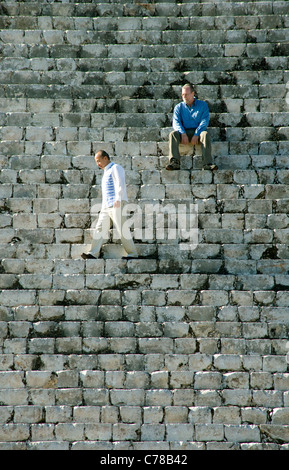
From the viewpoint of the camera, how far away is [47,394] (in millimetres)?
7613

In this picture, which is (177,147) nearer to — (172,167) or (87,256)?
(172,167)

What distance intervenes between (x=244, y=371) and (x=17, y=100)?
16.4ft

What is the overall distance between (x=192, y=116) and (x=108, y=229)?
204 centimetres

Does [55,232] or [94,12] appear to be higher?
[94,12]

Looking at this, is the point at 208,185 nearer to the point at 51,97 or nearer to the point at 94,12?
the point at 51,97

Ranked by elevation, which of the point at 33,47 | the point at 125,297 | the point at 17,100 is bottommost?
the point at 125,297

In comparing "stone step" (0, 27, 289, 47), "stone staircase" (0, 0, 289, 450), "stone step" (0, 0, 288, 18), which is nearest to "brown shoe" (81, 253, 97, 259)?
"stone staircase" (0, 0, 289, 450)

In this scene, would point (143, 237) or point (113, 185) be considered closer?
point (113, 185)

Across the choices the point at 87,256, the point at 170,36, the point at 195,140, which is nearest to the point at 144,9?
the point at 170,36

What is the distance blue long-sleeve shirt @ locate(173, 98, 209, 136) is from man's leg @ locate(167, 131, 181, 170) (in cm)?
21

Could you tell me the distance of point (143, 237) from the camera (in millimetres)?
8789

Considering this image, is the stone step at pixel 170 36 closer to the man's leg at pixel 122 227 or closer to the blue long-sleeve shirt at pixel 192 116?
the blue long-sleeve shirt at pixel 192 116
